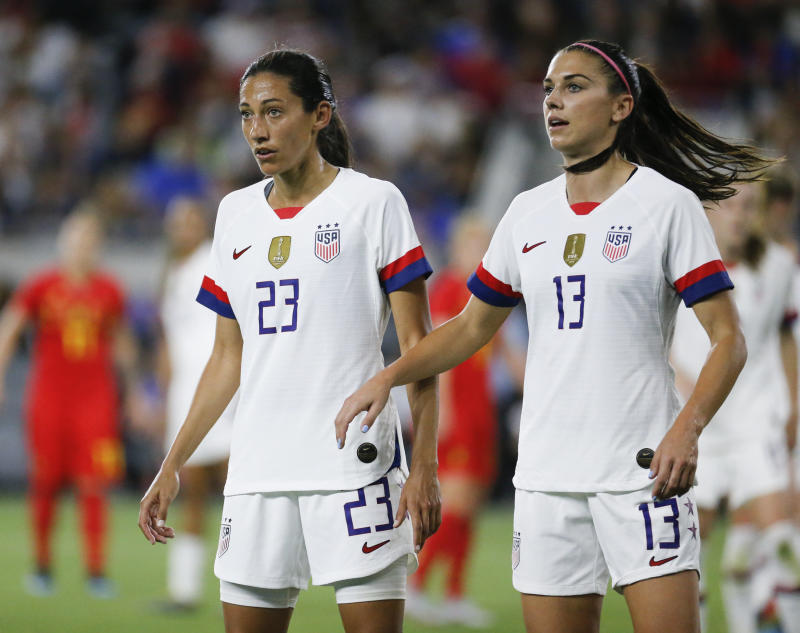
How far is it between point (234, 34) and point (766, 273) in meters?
11.0

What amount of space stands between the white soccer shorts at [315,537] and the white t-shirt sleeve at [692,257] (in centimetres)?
98

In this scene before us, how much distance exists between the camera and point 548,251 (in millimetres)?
3576

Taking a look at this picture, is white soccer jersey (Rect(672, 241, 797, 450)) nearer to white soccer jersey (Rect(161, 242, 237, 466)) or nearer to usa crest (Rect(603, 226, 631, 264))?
usa crest (Rect(603, 226, 631, 264))

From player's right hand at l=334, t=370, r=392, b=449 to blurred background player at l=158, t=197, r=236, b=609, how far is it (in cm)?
429

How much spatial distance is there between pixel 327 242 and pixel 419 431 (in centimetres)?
61

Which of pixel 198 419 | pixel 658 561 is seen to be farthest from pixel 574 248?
pixel 198 419

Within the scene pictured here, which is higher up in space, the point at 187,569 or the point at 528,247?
the point at 528,247

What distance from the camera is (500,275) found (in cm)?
375

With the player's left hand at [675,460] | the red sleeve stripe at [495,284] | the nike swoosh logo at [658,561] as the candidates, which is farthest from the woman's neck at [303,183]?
the nike swoosh logo at [658,561]

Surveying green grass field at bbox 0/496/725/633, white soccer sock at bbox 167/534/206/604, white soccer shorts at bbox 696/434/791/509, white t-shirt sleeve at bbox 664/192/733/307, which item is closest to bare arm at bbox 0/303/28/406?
green grass field at bbox 0/496/725/633

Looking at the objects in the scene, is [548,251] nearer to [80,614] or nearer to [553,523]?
[553,523]

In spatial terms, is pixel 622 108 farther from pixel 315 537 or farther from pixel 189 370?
pixel 189 370


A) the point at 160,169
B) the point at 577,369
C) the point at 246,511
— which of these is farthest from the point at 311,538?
the point at 160,169

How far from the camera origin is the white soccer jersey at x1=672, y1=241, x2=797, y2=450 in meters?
6.06
